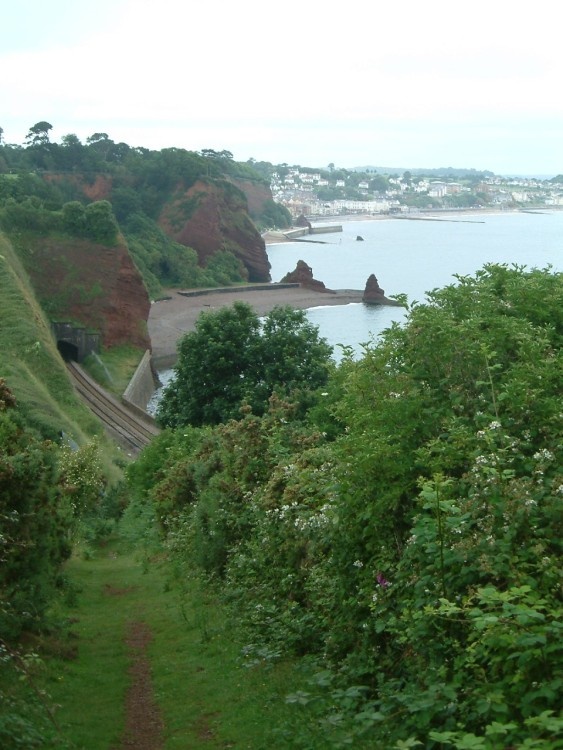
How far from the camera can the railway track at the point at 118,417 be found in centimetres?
4688

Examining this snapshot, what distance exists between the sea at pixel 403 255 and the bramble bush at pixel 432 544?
1366 inches

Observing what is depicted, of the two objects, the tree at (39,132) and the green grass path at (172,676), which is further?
the tree at (39,132)

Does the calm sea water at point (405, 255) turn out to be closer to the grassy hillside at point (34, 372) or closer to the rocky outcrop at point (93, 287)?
the rocky outcrop at point (93, 287)

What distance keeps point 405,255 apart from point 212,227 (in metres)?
25.5

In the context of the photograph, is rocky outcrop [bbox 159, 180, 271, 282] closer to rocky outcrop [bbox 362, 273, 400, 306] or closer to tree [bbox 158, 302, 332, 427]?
rocky outcrop [bbox 362, 273, 400, 306]

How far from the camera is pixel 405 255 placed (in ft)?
423

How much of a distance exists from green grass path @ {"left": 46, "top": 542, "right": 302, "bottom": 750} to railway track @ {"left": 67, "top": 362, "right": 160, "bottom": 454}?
99.4 ft

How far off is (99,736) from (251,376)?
73.7 feet

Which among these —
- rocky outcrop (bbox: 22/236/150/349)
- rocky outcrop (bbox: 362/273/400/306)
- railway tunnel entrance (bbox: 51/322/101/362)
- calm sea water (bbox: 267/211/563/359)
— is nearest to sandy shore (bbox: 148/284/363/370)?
rocky outcrop (bbox: 362/273/400/306)

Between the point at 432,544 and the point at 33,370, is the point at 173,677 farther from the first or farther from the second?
the point at 33,370

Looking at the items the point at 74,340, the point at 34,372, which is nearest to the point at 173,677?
the point at 34,372

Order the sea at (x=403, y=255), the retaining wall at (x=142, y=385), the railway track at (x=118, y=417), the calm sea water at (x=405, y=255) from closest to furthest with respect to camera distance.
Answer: the railway track at (x=118, y=417), the retaining wall at (x=142, y=385), the sea at (x=403, y=255), the calm sea water at (x=405, y=255)

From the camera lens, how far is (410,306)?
11430mm

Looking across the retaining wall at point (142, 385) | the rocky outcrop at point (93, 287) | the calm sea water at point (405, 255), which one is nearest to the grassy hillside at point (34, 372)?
A: the retaining wall at point (142, 385)
